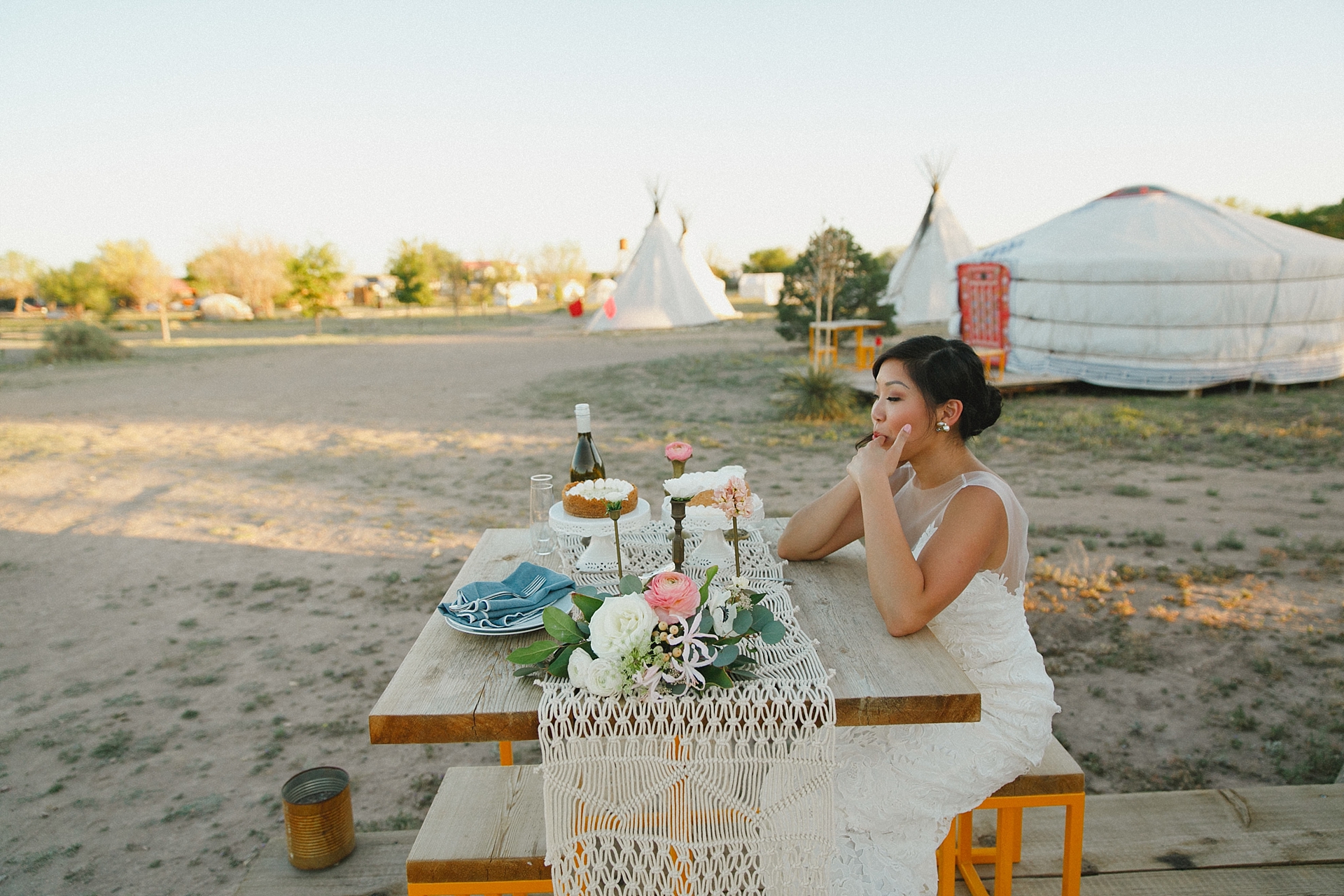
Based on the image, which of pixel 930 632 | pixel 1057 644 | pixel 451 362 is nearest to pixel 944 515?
pixel 930 632

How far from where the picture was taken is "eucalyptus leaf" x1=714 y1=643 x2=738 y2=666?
1.39 meters

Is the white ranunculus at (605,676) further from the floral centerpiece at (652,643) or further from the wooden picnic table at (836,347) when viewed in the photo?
the wooden picnic table at (836,347)

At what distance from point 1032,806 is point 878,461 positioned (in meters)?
0.89

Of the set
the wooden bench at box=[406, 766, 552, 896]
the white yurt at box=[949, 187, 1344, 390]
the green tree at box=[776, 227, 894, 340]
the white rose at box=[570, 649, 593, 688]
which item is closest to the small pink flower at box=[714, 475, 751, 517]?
the white rose at box=[570, 649, 593, 688]

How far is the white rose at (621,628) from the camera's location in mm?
1357

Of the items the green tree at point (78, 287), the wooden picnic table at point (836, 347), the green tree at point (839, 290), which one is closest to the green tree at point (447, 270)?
the green tree at point (78, 287)

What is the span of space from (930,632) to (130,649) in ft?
13.0

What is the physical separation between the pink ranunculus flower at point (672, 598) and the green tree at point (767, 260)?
40.5m

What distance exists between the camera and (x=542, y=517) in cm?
225

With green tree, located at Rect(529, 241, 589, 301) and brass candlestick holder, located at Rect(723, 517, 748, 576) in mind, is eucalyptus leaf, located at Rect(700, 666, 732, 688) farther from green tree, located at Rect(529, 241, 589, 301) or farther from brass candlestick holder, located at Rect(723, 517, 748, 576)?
green tree, located at Rect(529, 241, 589, 301)

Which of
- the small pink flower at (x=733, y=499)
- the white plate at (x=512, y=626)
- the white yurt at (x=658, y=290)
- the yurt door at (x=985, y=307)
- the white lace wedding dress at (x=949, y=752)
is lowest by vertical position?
the white lace wedding dress at (x=949, y=752)

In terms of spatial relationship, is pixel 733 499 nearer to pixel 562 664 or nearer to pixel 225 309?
pixel 562 664

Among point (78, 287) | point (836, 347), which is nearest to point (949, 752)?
point (836, 347)

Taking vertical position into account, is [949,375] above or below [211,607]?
above
